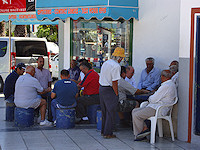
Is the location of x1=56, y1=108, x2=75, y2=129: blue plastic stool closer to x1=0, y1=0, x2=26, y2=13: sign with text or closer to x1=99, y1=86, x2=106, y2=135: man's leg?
x1=99, y1=86, x2=106, y2=135: man's leg

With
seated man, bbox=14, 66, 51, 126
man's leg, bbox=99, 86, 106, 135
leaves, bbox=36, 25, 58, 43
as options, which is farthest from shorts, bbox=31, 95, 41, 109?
leaves, bbox=36, 25, 58, 43

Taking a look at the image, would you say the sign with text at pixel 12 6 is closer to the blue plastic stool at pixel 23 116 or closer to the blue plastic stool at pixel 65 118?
the blue plastic stool at pixel 23 116

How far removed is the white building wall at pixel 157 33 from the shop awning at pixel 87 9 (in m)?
0.33

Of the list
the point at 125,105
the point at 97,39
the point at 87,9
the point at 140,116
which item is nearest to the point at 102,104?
the point at 125,105

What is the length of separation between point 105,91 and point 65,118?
4.57 ft

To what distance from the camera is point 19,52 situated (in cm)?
1555

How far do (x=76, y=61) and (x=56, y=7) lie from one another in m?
1.69

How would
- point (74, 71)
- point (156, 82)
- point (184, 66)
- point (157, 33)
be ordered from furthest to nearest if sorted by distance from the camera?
point (74, 71) → point (157, 33) → point (156, 82) → point (184, 66)

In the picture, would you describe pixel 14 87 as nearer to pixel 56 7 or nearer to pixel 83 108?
pixel 83 108

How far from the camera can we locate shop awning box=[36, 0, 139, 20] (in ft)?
31.6

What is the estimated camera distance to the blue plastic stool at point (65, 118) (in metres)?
8.34

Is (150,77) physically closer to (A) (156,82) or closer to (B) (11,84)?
(A) (156,82)

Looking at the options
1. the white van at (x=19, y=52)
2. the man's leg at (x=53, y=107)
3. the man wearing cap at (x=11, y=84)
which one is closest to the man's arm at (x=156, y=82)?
the man's leg at (x=53, y=107)

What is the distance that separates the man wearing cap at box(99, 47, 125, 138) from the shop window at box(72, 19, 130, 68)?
3.57 m
